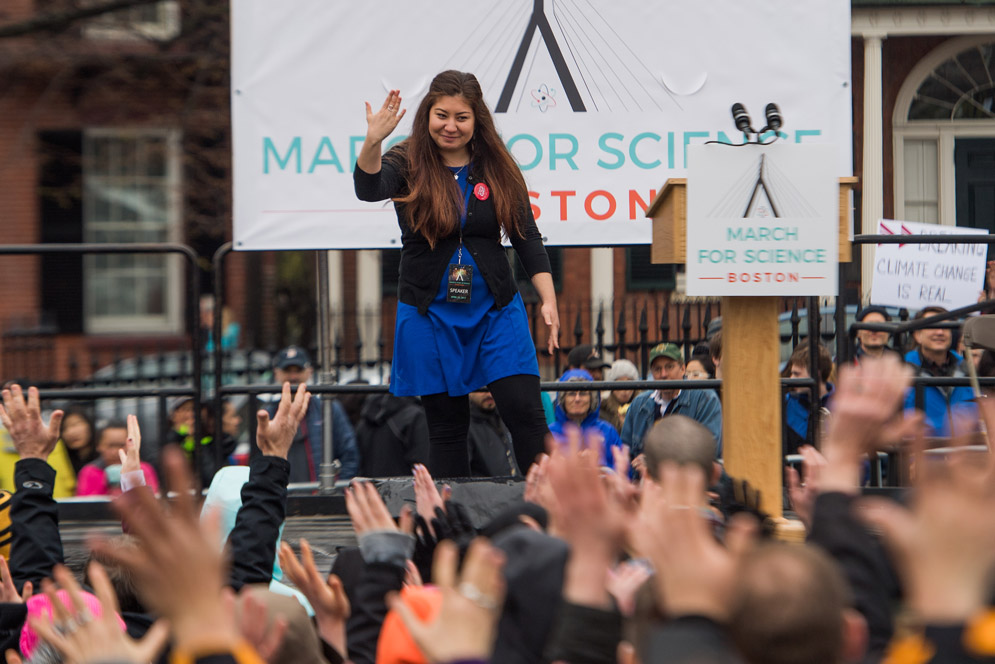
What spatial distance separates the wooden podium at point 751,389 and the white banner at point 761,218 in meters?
0.09

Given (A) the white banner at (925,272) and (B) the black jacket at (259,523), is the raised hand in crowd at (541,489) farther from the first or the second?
(A) the white banner at (925,272)

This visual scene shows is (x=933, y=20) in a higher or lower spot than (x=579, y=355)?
higher

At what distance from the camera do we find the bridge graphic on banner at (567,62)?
21.8 ft

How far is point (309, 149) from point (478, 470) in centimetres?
195

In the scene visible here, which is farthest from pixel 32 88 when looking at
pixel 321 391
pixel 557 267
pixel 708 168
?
pixel 708 168

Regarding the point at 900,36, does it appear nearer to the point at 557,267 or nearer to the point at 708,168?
the point at 557,267

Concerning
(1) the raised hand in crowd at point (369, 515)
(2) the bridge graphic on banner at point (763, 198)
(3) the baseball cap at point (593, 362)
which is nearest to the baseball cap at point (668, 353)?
(3) the baseball cap at point (593, 362)

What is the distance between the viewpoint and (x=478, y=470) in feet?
22.5

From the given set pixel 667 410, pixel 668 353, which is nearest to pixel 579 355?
pixel 668 353

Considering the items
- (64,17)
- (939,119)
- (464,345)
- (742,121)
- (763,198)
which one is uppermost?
(64,17)

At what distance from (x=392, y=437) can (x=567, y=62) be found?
240 centimetres

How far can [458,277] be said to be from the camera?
469 cm

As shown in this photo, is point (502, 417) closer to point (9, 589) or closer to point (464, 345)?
point (464, 345)

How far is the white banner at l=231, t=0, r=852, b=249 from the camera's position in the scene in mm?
6555
